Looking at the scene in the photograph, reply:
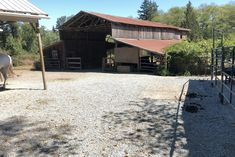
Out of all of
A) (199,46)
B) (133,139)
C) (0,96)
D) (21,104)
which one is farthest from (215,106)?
(199,46)

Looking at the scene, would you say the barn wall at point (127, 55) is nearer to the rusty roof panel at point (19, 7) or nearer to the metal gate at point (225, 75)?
the metal gate at point (225, 75)

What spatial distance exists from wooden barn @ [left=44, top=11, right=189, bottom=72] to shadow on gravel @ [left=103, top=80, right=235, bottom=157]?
36.8 ft

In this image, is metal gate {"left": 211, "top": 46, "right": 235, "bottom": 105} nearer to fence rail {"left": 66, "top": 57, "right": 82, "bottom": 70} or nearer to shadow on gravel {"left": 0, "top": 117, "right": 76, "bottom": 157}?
shadow on gravel {"left": 0, "top": 117, "right": 76, "bottom": 157}

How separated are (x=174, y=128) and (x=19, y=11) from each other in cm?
770

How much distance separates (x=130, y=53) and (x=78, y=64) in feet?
18.4

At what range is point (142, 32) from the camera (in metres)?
27.9

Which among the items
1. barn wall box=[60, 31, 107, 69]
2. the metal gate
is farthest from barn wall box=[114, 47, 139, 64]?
the metal gate

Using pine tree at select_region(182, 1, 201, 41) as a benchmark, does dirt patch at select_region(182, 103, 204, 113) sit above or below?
below

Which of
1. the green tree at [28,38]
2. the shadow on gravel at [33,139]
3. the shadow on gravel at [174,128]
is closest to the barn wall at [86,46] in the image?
the green tree at [28,38]

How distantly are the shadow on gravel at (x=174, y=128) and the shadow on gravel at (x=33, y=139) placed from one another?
1096 millimetres

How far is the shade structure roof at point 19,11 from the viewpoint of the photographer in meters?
11.2

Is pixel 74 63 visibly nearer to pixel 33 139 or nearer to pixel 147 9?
pixel 33 139

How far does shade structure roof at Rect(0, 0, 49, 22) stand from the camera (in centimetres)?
1119

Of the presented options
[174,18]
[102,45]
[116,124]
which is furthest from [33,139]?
[174,18]
